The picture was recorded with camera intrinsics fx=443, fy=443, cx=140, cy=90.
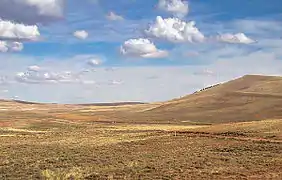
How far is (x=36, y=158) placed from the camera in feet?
136

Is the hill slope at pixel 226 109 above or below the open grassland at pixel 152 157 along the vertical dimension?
Answer: above

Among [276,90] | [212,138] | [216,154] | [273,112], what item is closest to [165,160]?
[216,154]

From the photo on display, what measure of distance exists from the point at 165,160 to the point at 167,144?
1169cm

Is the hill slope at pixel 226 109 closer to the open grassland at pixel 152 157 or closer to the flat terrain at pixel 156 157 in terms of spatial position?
the flat terrain at pixel 156 157

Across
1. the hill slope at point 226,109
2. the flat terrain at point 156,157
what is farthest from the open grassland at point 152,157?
the hill slope at point 226,109

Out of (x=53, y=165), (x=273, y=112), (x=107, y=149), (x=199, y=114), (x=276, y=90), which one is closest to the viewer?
(x=53, y=165)

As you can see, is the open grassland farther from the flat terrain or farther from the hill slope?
the hill slope

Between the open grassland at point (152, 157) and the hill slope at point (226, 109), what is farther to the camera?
the hill slope at point (226, 109)

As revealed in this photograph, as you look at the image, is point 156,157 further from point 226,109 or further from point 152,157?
point 226,109

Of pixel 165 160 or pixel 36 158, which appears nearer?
pixel 165 160

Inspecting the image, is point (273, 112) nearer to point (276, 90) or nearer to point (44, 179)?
point (276, 90)

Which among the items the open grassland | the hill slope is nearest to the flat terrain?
the open grassland

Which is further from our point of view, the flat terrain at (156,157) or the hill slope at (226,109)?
the hill slope at (226,109)

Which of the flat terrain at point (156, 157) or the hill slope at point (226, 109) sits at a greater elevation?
the hill slope at point (226, 109)
